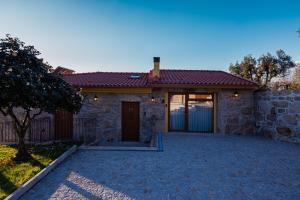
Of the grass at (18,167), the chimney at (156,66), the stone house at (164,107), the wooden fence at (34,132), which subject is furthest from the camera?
the chimney at (156,66)

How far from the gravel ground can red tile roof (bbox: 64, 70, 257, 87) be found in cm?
406

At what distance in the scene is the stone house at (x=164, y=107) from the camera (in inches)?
495

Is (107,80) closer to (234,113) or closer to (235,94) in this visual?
(235,94)

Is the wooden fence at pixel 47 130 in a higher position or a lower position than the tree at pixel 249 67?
lower

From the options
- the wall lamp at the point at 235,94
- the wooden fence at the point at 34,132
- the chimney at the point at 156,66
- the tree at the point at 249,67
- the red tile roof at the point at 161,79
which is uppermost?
the tree at the point at 249,67

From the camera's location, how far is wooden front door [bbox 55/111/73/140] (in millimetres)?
13000

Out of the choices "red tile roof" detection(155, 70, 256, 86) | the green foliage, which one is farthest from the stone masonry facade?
the green foliage

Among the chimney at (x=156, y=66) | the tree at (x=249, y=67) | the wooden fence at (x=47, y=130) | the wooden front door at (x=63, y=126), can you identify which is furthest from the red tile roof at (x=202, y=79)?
the tree at (x=249, y=67)

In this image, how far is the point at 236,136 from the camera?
12.1m

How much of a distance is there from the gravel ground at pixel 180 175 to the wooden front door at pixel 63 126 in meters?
4.66

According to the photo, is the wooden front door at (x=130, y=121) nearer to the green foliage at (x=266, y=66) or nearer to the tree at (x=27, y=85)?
the tree at (x=27, y=85)

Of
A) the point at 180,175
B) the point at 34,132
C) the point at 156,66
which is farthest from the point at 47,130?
the point at 180,175

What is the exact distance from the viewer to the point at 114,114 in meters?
12.8

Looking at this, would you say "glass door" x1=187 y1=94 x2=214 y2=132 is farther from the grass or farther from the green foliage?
the green foliage
